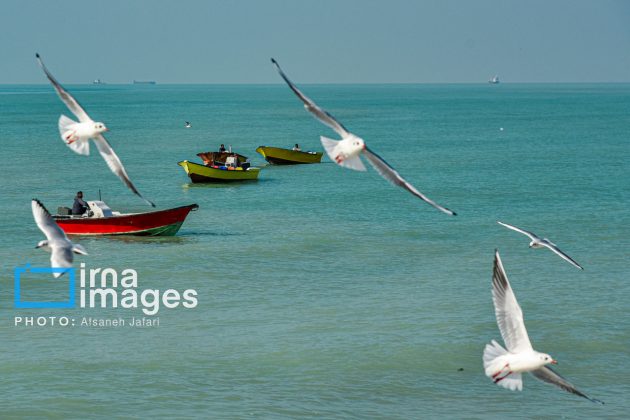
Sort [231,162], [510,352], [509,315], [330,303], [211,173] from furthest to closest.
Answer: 1. [231,162]
2. [211,173]
3. [330,303]
4. [510,352]
5. [509,315]

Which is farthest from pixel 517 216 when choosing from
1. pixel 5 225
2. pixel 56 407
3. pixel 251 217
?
pixel 56 407

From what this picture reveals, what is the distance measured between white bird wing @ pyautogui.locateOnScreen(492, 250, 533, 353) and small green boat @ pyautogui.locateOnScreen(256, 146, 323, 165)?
70941mm

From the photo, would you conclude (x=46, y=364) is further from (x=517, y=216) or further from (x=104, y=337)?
(x=517, y=216)

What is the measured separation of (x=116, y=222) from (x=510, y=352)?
34.7 m

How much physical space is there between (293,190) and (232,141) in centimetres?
5523

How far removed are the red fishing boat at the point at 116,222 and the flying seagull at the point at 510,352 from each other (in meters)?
33.6

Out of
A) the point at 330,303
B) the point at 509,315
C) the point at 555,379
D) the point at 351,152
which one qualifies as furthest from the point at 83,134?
the point at 330,303

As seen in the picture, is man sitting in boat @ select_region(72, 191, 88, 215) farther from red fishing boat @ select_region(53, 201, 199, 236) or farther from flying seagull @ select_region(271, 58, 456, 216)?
flying seagull @ select_region(271, 58, 456, 216)

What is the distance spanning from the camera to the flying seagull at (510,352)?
43.9 feet

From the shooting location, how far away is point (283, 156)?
3371 inches

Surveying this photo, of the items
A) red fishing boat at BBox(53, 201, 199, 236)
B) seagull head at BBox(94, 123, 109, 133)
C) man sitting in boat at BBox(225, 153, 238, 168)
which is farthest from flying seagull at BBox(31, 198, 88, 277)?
man sitting in boat at BBox(225, 153, 238, 168)

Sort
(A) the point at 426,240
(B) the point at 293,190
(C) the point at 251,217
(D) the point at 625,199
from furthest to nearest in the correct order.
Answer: (B) the point at 293,190, (D) the point at 625,199, (C) the point at 251,217, (A) the point at 426,240

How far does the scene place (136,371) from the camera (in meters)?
29.5

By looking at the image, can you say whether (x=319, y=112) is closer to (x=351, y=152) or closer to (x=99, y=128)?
(x=351, y=152)
